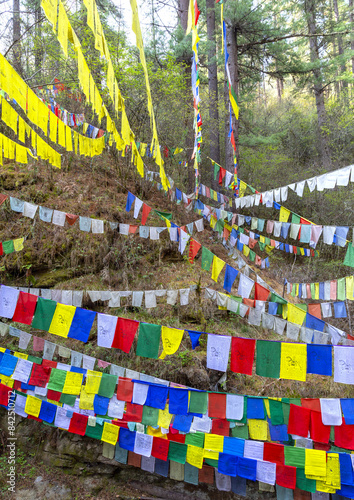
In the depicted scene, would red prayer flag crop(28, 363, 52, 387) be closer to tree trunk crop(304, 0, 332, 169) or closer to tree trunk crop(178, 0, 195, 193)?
tree trunk crop(178, 0, 195, 193)

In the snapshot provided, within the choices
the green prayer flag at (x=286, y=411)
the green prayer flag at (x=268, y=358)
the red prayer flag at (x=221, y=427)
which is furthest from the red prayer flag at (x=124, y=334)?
the green prayer flag at (x=286, y=411)

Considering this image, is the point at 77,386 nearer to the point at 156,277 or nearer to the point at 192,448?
the point at 192,448

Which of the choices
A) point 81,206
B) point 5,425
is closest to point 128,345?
point 5,425

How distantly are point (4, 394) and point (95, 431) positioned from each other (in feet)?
6.48

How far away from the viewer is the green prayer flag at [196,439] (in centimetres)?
532

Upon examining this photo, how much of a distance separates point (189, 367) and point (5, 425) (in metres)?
4.11

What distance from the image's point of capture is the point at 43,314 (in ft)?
16.7

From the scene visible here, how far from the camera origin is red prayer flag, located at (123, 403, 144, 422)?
5.57 m

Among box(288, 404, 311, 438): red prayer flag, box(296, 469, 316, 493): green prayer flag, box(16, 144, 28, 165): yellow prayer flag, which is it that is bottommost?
box(296, 469, 316, 493): green prayer flag

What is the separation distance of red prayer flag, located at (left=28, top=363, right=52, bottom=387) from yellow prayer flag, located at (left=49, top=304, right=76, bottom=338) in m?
1.44

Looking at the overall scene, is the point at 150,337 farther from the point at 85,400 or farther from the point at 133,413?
the point at 85,400

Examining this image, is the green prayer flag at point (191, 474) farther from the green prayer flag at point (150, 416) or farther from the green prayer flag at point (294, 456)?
the green prayer flag at point (294, 456)

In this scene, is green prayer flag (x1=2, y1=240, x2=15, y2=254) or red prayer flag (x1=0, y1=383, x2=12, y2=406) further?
green prayer flag (x1=2, y1=240, x2=15, y2=254)

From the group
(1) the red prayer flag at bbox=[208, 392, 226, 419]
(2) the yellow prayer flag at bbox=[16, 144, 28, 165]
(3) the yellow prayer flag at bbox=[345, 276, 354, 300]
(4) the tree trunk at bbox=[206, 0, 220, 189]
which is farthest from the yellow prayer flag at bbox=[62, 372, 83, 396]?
(4) the tree trunk at bbox=[206, 0, 220, 189]
